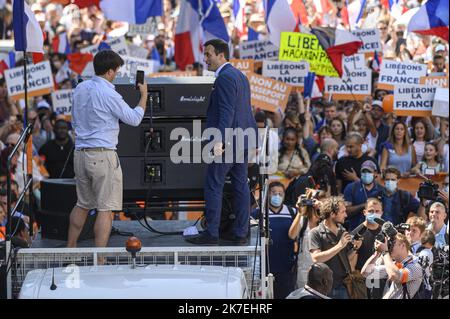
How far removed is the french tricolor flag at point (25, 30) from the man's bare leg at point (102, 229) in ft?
7.19

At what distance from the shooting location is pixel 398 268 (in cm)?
1116

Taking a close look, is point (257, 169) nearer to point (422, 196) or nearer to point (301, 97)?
point (422, 196)

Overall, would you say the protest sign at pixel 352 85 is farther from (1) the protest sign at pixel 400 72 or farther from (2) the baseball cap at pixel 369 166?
→ (2) the baseball cap at pixel 369 166

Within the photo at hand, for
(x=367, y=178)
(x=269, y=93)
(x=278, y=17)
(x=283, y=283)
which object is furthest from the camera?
(x=278, y=17)

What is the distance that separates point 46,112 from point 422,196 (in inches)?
328

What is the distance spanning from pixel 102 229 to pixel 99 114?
2.79 feet

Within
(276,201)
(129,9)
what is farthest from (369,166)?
(129,9)

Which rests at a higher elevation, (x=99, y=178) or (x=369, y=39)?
(x=369, y=39)

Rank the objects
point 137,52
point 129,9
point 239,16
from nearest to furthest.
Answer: point 129,9, point 137,52, point 239,16

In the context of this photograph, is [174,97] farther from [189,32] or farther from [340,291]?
[189,32]

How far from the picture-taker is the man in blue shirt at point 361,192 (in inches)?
557

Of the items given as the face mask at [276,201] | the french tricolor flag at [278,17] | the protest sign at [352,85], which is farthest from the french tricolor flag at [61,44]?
the face mask at [276,201]

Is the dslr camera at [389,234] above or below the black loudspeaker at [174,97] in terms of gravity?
below

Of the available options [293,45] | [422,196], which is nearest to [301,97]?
[293,45]
